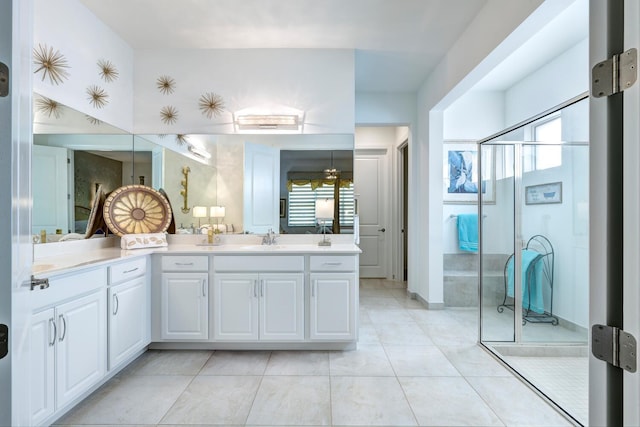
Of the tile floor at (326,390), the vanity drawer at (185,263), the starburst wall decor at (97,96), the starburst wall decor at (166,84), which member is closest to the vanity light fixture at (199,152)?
the starburst wall decor at (166,84)

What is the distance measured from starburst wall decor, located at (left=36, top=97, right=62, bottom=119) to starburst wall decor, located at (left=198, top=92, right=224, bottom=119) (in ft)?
3.89

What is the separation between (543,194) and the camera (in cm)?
274

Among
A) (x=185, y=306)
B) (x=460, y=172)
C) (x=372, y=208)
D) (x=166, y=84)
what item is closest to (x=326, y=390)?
(x=185, y=306)

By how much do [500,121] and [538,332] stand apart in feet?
8.91

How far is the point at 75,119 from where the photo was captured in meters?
2.58

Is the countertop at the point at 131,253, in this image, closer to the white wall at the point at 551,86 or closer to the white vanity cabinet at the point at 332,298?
the white vanity cabinet at the point at 332,298

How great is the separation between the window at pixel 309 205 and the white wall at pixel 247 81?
69cm

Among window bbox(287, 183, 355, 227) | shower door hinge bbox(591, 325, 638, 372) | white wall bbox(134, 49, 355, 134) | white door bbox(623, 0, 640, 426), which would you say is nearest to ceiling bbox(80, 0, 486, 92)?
white wall bbox(134, 49, 355, 134)

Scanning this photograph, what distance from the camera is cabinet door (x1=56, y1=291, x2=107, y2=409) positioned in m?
1.82

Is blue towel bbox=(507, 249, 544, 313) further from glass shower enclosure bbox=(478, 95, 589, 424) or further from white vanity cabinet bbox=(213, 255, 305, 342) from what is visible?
white vanity cabinet bbox=(213, 255, 305, 342)

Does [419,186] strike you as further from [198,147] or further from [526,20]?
[198,147]

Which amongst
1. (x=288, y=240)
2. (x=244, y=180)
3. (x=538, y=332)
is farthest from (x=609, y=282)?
(x=244, y=180)

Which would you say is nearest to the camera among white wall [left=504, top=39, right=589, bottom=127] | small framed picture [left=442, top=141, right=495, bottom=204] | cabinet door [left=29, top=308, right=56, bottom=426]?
cabinet door [left=29, top=308, right=56, bottom=426]

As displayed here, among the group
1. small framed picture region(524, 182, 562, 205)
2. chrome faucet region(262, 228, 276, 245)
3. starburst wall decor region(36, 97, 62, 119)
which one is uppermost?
starburst wall decor region(36, 97, 62, 119)
